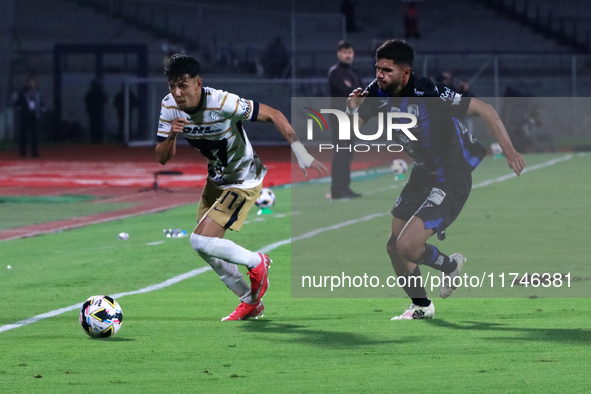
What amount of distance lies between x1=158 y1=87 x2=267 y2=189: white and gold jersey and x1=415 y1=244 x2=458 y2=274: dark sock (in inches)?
51.2

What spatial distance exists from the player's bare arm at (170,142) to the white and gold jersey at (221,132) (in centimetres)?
7

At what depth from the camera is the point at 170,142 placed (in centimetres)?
700

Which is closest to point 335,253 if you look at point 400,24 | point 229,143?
point 229,143

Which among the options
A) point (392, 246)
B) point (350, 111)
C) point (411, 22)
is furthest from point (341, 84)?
point (411, 22)

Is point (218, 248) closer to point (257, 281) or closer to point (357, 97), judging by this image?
point (257, 281)

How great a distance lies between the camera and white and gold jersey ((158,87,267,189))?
706 centimetres

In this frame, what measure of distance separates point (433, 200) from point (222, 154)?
149cm

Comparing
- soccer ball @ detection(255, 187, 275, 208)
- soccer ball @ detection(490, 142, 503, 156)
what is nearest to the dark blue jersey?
soccer ball @ detection(255, 187, 275, 208)

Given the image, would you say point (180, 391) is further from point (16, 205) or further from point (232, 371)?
point (16, 205)

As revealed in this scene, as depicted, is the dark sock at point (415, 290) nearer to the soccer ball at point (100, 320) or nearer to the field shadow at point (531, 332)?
the field shadow at point (531, 332)

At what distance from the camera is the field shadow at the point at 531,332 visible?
6.41 m

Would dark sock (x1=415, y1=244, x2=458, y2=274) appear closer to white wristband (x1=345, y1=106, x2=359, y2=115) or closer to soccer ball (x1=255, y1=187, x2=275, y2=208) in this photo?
white wristband (x1=345, y1=106, x2=359, y2=115)

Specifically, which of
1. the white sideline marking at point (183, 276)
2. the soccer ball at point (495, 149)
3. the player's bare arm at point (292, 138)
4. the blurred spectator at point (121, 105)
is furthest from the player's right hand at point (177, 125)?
the blurred spectator at point (121, 105)

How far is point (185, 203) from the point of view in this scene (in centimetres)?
1627
